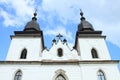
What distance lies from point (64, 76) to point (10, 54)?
259 inches

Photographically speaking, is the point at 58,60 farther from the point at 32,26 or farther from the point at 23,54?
the point at 32,26

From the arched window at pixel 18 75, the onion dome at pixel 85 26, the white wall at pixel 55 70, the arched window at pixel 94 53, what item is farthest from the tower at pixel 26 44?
the arched window at pixel 94 53

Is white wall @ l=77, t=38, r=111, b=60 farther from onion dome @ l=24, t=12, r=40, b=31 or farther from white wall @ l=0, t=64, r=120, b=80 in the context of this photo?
onion dome @ l=24, t=12, r=40, b=31

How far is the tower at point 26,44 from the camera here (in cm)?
2259

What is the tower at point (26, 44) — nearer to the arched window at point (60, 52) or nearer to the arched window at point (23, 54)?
→ the arched window at point (23, 54)

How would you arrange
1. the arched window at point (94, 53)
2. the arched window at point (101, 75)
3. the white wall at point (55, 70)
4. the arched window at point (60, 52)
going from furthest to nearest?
the arched window at point (60, 52), the arched window at point (94, 53), the arched window at point (101, 75), the white wall at point (55, 70)

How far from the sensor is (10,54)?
74.4 feet

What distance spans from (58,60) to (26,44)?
4.39m

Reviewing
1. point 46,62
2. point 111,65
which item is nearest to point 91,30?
point 111,65

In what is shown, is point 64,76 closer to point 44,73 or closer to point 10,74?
point 44,73

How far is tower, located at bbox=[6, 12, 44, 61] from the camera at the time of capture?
2259 cm

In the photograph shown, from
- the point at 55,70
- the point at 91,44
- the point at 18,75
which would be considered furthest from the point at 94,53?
the point at 18,75

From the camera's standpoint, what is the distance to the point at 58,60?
22.4 m

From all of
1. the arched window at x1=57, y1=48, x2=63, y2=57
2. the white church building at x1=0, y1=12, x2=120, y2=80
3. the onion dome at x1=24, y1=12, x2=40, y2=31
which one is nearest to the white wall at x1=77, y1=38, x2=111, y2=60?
the white church building at x1=0, y1=12, x2=120, y2=80
